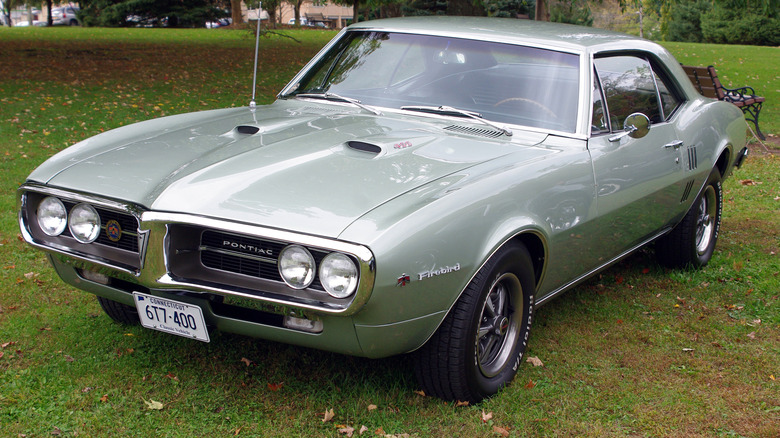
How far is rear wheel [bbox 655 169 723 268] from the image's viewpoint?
515cm

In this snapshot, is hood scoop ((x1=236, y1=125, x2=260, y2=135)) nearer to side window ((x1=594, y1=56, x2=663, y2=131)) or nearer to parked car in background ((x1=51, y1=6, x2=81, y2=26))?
side window ((x1=594, y1=56, x2=663, y2=131))

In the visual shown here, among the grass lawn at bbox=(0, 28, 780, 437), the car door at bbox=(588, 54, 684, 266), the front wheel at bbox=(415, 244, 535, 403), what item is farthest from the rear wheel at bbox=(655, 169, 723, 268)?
the front wheel at bbox=(415, 244, 535, 403)

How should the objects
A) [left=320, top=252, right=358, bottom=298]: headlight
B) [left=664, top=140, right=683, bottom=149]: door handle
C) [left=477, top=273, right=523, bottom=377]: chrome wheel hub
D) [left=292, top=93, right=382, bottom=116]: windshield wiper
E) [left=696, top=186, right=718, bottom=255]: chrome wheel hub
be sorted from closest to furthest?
[left=320, top=252, right=358, bottom=298]: headlight < [left=477, top=273, right=523, bottom=377]: chrome wheel hub < [left=292, top=93, right=382, bottom=116]: windshield wiper < [left=664, top=140, right=683, bottom=149]: door handle < [left=696, top=186, right=718, bottom=255]: chrome wheel hub

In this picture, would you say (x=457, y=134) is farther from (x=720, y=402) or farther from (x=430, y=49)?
(x=720, y=402)

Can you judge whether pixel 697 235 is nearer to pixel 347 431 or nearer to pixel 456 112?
pixel 456 112

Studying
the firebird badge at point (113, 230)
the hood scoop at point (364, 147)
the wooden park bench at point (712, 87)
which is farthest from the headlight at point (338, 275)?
the wooden park bench at point (712, 87)

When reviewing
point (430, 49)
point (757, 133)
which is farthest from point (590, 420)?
point (757, 133)

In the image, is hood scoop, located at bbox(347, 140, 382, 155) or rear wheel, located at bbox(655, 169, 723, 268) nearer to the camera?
hood scoop, located at bbox(347, 140, 382, 155)

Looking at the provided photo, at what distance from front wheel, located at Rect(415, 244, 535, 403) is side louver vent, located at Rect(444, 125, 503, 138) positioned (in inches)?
28.4

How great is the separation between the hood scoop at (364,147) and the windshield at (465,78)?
30.4 inches

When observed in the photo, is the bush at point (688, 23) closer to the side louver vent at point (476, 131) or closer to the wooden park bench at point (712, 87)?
the wooden park bench at point (712, 87)

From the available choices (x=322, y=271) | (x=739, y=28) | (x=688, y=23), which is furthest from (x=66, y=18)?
(x=322, y=271)

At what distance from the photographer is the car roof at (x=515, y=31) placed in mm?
4230

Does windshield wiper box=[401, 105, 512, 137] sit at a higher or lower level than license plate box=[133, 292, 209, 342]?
higher
